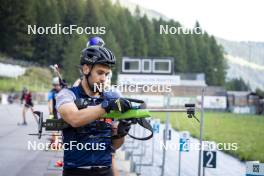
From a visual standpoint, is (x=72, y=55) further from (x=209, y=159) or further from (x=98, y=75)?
(x=98, y=75)

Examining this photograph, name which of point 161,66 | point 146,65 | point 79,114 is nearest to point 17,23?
point 146,65

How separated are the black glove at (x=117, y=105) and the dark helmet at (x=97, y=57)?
0.30m

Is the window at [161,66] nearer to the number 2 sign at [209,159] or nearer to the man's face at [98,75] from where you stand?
the number 2 sign at [209,159]

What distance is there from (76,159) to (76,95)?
0.39 metres

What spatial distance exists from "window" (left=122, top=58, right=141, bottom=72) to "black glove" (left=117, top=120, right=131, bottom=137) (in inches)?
252

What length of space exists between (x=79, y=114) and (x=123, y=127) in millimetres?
371

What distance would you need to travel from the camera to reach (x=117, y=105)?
9.64 ft

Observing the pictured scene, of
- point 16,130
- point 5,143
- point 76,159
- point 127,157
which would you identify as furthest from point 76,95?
point 16,130

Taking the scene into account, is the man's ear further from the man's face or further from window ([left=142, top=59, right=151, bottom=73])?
window ([left=142, top=59, right=151, bottom=73])

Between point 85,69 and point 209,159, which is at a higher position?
point 85,69

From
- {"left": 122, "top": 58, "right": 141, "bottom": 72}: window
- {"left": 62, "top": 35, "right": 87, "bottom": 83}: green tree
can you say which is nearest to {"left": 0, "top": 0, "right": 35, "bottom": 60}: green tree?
{"left": 62, "top": 35, "right": 87, "bottom": 83}: green tree

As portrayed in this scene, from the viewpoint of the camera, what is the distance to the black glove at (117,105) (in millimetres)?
2928

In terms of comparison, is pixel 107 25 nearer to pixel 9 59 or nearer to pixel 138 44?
pixel 138 44

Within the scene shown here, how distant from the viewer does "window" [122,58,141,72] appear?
9.73 metres
